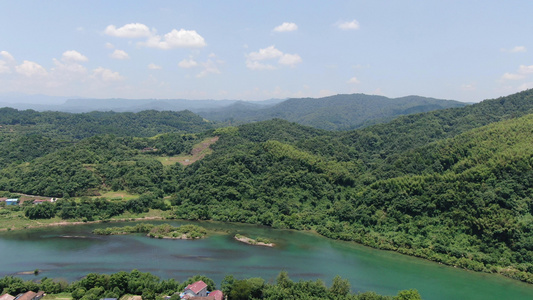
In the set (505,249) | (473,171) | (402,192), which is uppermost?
(473,171)

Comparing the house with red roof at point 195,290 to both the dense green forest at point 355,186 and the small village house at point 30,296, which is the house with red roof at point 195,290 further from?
the dense green forest at point 355,186

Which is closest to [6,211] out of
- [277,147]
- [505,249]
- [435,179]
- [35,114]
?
[277,147]

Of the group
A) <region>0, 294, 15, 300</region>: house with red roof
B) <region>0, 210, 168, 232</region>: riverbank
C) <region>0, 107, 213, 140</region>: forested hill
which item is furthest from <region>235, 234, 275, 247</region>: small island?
<region>0, 107, 213, 140</region>: forested hill

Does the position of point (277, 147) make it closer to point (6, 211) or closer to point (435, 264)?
point (435, 264)

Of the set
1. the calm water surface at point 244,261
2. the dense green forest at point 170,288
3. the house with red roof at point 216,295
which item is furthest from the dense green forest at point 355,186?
the house with red roof at point 216,295

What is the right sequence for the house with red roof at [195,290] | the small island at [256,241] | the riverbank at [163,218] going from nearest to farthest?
the house with red roof at [195,290] < the riverbank at [163,218] < the small island at [256,241]

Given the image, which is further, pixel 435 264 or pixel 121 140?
pixel 121 140
